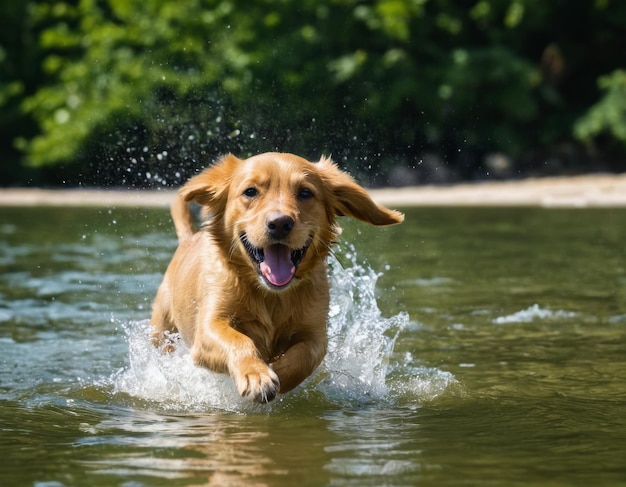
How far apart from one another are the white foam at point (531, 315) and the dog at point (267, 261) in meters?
2.41

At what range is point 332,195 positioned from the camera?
5738 mm

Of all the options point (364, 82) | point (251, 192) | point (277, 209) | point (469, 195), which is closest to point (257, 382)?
point (277, 209)

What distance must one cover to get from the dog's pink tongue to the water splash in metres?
0.62

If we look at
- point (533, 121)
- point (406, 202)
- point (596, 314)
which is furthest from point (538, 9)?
point (596, 314)

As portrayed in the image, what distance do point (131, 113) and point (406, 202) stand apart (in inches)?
233

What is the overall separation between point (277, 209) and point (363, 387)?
51.2 inches

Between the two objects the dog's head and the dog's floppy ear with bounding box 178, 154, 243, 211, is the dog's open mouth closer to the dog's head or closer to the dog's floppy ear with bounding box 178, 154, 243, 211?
the dog's head

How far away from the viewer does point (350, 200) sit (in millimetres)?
5820

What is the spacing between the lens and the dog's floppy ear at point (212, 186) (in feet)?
18.8

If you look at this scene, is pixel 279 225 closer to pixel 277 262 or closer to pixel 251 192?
pixel 277 262

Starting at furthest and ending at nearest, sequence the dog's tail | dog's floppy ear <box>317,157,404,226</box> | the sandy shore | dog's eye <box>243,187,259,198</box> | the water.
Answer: the sandy shore
the dog's tail
dog's floppy ear <box>317,157,404,226</box>
dog's eye <box>243,187,259,198</box>
the water

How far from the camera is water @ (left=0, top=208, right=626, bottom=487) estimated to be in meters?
4.32

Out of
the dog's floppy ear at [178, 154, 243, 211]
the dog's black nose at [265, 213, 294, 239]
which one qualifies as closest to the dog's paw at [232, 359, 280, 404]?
the dog's black nose at [265, 213, 294, 239]

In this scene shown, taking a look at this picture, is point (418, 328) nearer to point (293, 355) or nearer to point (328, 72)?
point (293, 355)
